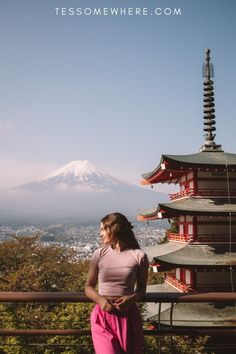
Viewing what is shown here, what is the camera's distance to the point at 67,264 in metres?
39.1

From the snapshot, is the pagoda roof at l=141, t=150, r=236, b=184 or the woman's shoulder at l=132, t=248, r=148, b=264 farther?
the pagoda roof at l=141, t=150, r=236, b=184

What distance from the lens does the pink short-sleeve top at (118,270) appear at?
2.99m

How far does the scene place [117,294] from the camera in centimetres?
298

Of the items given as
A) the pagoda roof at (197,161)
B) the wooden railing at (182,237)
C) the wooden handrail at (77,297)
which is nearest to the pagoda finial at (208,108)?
the pagoda roof at (197,161)

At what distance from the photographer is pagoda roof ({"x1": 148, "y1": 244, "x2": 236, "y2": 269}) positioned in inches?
554

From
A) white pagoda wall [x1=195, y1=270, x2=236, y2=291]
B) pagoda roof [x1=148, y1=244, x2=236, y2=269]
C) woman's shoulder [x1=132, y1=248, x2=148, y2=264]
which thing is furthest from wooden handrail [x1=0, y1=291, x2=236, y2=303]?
white pagoda wall [x1=195, y1=270, x2=236, y2=291]

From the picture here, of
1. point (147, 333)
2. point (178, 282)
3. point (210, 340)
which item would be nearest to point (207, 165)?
point (178, 282)

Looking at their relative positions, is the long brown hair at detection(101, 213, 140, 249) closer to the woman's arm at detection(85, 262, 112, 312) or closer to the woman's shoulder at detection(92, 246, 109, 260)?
the woman's shoulder at detection(92, 246, 109, 260)

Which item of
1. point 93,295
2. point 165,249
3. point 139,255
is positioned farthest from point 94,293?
point 165,249

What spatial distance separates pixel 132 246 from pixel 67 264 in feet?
122

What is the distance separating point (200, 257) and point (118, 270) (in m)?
12.3

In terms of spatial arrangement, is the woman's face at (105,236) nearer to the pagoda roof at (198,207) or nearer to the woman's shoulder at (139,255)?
the woman's shoulder at (139,255)

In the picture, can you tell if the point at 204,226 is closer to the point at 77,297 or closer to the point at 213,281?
the point at 213,281

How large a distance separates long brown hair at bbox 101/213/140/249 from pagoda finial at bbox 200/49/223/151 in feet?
47.9
